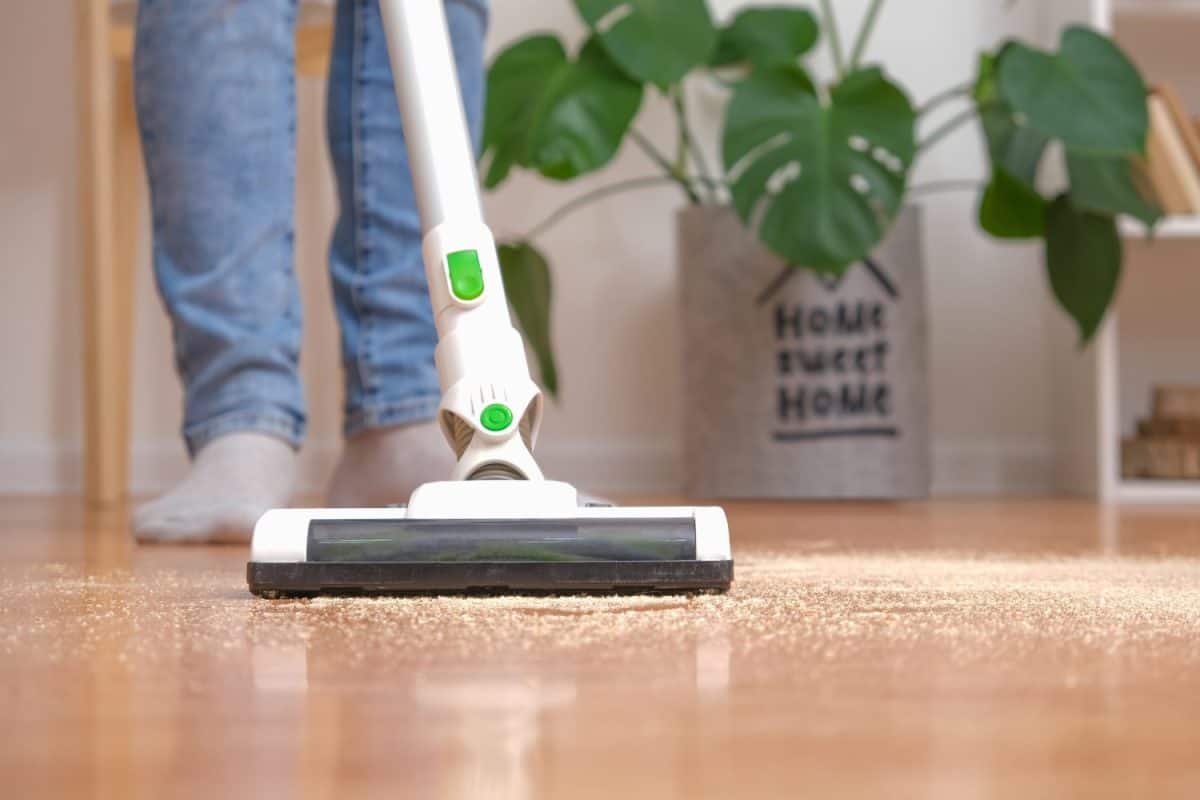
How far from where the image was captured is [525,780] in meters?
0.31

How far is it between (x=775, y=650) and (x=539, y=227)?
5.67 feet

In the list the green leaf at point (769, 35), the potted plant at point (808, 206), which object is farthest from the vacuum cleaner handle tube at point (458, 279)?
the green leaf at point (769, 35)

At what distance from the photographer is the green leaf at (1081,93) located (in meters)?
1.65

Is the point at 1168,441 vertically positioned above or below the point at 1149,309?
below

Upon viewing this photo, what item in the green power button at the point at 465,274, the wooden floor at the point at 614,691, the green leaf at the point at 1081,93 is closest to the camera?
the wooden floor at the point at 614,691

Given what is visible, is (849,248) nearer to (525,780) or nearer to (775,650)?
(775,650)

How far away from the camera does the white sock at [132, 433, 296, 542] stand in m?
1.00

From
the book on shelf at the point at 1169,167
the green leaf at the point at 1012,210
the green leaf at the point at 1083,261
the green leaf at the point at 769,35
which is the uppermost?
the green leaf at the point at 769,35

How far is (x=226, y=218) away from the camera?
3.51 ft

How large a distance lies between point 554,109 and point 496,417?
115 cm

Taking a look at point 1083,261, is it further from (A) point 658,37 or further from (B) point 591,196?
(B) point 591,196

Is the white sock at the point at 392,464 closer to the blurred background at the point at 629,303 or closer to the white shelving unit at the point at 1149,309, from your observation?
the blurred background at the point at 629,303

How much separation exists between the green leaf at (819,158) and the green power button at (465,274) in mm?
960

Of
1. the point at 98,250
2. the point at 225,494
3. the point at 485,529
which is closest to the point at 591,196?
the point at 98,250
